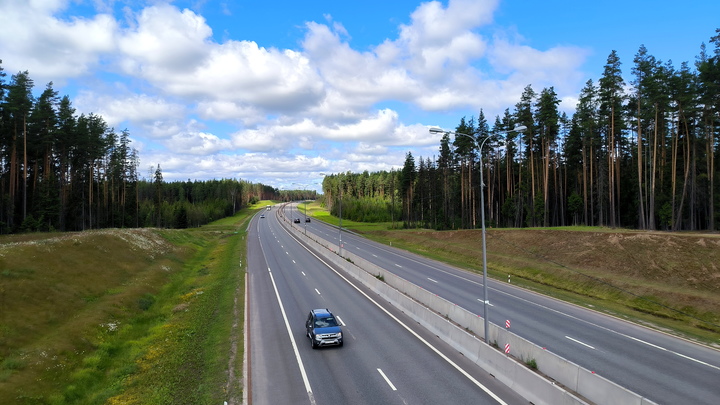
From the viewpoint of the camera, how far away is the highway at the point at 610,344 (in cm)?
1421

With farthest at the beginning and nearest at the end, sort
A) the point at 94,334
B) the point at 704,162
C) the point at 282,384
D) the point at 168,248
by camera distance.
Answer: the point at 168,248
the point at 704,162
the point at 94,334
the point at 282,384

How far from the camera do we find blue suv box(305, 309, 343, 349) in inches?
723

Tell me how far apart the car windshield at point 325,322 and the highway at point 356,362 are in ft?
3.79

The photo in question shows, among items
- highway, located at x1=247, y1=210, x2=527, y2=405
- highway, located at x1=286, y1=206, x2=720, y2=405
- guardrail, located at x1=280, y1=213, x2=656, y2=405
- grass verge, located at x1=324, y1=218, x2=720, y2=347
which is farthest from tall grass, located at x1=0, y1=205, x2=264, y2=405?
grass verge, located at x1=324, y1=218, x2=720, y2=347

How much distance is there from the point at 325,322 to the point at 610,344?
14161 millimetres

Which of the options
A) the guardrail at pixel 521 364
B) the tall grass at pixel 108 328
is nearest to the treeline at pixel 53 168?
the tall grass at pixel 108 328

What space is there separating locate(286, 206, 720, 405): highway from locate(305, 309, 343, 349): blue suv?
32.4 feet

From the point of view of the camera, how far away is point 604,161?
6069 cm

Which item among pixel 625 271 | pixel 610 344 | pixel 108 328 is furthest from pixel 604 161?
pixel 108 328

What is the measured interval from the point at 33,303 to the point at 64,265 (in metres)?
8.65

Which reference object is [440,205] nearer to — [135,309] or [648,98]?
[648,98]

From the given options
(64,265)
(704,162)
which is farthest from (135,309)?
(704,162)

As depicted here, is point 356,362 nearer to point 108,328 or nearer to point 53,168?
point 108,328

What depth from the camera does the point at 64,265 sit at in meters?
31.0
